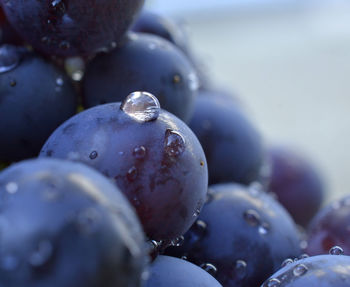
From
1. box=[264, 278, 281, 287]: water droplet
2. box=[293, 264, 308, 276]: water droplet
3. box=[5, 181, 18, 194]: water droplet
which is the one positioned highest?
box=[5, 181, 18, 194]: water droplet

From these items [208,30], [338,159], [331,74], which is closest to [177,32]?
[338,159]

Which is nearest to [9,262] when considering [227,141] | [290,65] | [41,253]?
[41,253]

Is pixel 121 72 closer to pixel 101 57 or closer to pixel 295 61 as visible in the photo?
pixel 101 57

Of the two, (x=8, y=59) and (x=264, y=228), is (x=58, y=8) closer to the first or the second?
(x=8, y=59)

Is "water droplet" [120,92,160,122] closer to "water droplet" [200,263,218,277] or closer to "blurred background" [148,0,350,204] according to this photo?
"water droplet" [200,263,218,277]

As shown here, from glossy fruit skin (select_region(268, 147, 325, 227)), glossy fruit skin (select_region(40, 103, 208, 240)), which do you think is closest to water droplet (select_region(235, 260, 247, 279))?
glossy fruit skin (select_region(40, 103, 208, 240))
